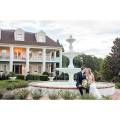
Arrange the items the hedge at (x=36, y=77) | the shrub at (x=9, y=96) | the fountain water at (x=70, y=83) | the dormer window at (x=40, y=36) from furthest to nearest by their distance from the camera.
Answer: the fountain water at (x=70, y=83)
the hedge at (x=36, y=77)
the dormer window at (x=40, y=36)
the shrub at (x=9, y=96)

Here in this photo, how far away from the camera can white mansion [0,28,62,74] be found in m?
9.81

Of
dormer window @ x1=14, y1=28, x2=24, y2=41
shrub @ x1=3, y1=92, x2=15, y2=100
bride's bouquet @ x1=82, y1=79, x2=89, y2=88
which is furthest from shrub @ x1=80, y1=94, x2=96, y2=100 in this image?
dormer window @ x1=14, y1=28, x2=24, y2=41

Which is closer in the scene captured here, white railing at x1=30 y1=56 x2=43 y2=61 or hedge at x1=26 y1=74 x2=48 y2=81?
white railing at x1=30 y1=56 x2=43 y2=61

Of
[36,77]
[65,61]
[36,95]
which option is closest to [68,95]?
[36,95]

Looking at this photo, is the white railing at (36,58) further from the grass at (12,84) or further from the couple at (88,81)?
the couple at (88,81)

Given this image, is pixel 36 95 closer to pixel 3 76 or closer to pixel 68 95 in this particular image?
pixel 68 95

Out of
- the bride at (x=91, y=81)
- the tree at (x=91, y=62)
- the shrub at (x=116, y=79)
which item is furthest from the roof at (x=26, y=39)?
the shrub at (x=116, y=79)

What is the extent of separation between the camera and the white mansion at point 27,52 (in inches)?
386

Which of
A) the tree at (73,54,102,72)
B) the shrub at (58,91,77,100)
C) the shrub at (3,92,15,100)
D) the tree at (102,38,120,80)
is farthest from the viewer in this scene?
the tree at (102,38,120,80)

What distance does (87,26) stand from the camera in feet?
32.1

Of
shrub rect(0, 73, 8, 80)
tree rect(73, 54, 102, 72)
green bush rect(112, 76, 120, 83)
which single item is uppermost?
tree rect(73, 54, 102, 72)

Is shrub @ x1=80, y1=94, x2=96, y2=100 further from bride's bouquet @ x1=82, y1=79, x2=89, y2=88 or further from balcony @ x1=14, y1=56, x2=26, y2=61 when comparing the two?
balcony @ x1=14, y1=56, x2=26, y2=61

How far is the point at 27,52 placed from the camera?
400 inches
